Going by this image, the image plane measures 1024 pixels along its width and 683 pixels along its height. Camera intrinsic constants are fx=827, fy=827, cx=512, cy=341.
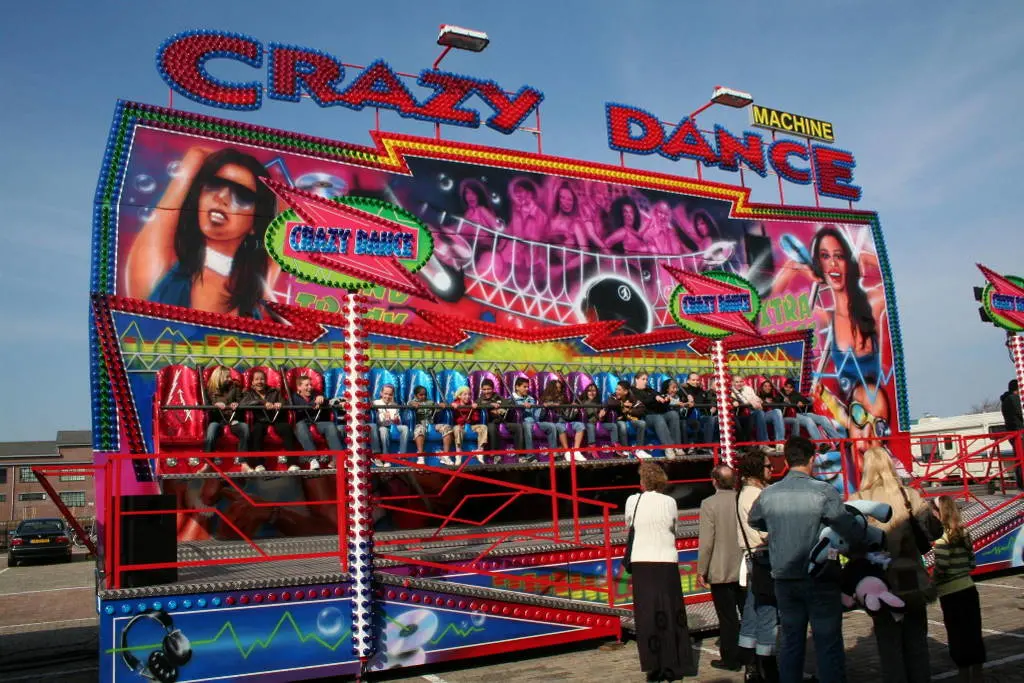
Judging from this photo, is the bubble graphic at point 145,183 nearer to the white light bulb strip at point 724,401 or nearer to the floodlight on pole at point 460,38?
the floodlight on pole at point 460,38

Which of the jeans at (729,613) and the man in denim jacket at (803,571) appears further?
the jeans at (729,613)

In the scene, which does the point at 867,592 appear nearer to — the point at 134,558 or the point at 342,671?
the point at 342,671

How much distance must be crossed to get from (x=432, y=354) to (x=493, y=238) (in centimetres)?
257

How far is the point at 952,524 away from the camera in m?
→ 6.29

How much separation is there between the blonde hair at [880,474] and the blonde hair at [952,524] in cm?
75

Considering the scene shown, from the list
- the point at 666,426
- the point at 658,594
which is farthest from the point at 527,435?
the point at 658,594

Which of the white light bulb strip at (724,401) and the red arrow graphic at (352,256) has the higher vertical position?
the red arrow graphic at (352,256)

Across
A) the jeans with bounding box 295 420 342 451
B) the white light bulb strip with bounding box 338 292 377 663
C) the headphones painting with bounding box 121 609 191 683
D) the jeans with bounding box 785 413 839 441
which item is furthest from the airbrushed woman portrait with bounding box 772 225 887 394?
the headphones painting with bounding box 121 609 191 683

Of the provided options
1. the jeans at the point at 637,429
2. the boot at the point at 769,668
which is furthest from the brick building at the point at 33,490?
the boot at the point at 769,668

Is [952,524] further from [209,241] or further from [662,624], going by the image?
[209,241]

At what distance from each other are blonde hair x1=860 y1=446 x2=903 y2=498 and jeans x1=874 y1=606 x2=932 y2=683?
82cm

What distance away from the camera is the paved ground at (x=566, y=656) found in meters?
7.45

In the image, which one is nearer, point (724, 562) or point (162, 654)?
point (162, 654)

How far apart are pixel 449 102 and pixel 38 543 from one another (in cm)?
2239
